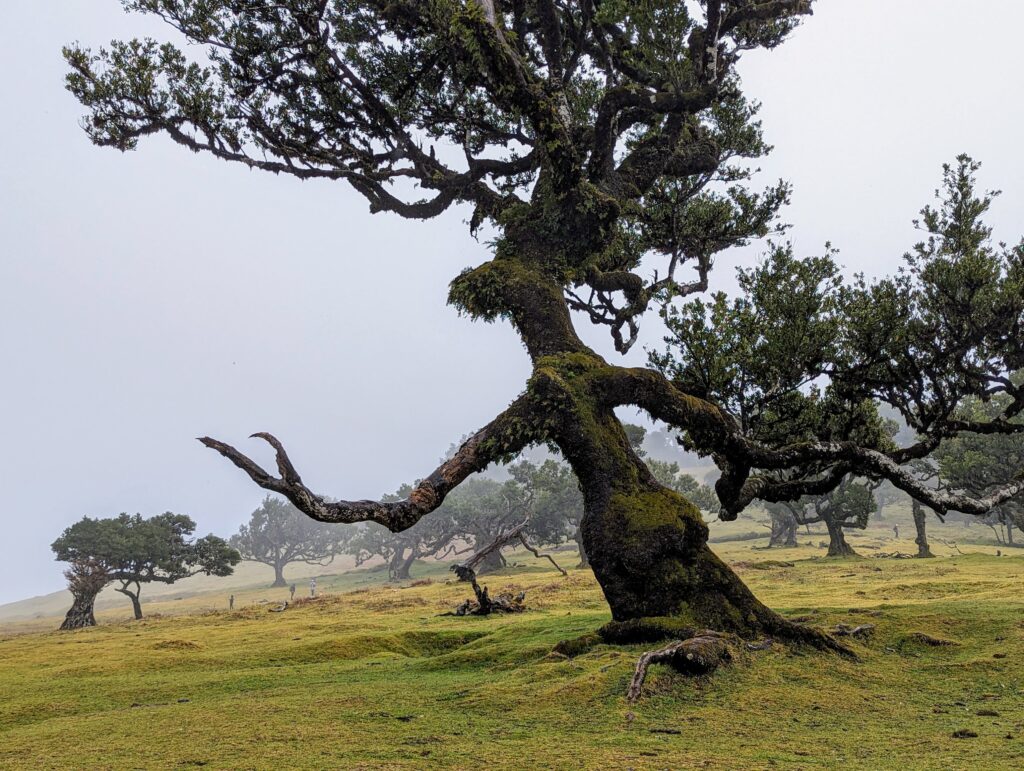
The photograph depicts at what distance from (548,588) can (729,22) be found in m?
27.7

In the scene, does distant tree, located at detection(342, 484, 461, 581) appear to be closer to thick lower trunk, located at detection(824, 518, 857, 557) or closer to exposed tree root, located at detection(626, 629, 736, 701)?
thick lower trunk, located at detection(824, 518, 857, 557)

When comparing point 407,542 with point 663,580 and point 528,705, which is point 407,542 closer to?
point 663,580

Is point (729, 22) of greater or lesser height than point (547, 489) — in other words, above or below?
above

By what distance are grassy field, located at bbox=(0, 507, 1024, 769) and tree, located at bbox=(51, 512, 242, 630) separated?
3425 centimetres

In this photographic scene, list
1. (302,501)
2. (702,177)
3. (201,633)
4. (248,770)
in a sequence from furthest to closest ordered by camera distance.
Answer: (201,633) → (702,177) → (302,501) → (248,770)

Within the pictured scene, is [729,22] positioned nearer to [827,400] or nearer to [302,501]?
[827,400]

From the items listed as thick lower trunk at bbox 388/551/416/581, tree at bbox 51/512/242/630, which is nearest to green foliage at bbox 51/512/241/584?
tree at bbox 51/512/242/630

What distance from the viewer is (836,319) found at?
551 inches

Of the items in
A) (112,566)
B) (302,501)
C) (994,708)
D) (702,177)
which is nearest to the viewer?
(994,708)

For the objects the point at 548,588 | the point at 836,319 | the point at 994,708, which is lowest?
the point at 548,588

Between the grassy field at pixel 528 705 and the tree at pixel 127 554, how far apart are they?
112ft

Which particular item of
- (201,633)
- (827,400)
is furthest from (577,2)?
(201,633)

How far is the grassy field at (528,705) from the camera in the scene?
5965 mm

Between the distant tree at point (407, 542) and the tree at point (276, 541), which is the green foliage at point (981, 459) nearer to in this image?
the distant tree at point (407, 542)
